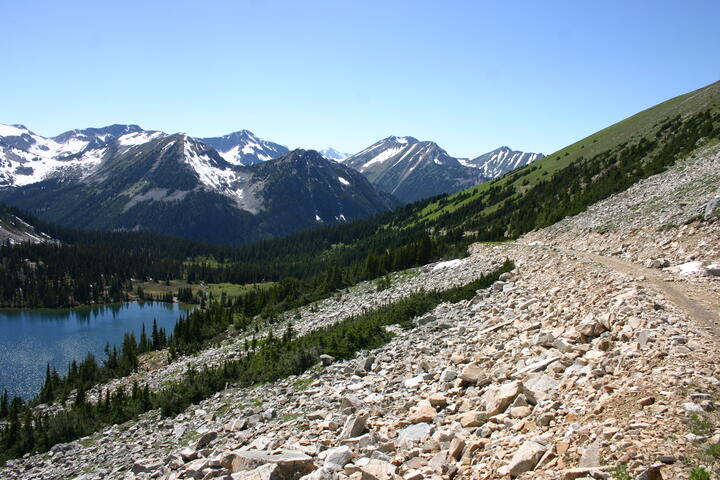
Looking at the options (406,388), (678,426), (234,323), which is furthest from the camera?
(234,323)

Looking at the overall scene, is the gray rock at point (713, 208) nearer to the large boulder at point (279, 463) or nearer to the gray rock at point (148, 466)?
the large boulder at point (279, 463)

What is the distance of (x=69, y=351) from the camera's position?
307ft

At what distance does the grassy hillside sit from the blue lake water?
9052cm

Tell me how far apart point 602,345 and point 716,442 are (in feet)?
19.6

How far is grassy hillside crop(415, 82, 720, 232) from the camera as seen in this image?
58.7 m

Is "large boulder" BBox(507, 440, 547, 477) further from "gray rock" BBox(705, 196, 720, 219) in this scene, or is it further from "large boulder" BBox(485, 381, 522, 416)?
"gray rock" BBox(705, 196, 720, 219)

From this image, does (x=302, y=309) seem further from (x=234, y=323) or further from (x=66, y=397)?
(x=66, y=397)

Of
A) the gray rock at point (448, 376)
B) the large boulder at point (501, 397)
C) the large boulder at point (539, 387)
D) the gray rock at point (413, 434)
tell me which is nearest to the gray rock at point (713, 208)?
the gray rock at point (448, 376)

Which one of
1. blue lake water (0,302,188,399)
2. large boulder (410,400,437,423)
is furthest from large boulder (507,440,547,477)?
blue lake water (0,302,188,399)

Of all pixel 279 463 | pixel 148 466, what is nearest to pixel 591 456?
pixel 279 463

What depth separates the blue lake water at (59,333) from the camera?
3095 inches

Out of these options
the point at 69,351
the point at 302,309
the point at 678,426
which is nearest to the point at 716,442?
the point at 678,426

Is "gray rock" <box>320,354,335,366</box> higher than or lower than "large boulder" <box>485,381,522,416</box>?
lower

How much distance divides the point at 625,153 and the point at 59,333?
466ft
